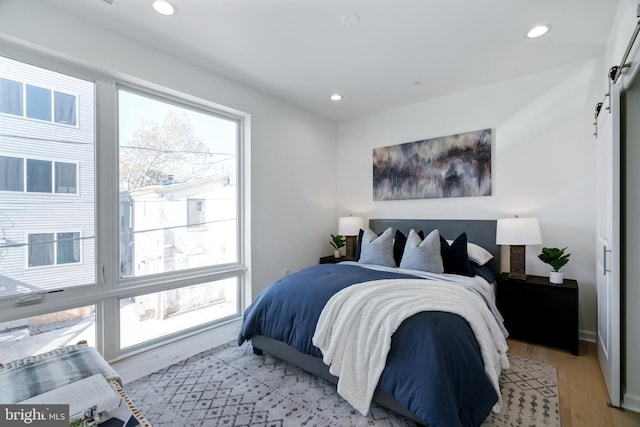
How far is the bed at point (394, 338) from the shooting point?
155 cm

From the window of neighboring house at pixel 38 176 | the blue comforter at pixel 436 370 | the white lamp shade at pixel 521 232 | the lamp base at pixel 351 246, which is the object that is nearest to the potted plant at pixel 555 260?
the white lamp shade at pixel 521 232

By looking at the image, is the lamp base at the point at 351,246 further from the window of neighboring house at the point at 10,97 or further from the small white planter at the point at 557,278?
the window of neighboring house at the point at 10,97

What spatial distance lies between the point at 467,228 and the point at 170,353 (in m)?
3.45

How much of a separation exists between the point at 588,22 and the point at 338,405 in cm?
344

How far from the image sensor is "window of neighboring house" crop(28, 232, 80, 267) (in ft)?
7.09

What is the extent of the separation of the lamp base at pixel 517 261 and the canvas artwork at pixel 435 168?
723 mm

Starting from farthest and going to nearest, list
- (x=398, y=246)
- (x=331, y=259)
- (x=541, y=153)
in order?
(x=331, y=259), (x=398, y=246), (x=541, y=153)

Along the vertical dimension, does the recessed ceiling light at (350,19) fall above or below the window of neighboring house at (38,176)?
above

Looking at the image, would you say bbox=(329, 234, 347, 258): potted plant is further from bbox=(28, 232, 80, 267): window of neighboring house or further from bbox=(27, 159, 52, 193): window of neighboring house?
bbox=(27, 159, 52, 193): window of neighboring house

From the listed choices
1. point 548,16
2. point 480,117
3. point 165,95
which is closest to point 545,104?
point 480,117

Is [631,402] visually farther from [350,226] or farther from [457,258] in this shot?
[350,226]

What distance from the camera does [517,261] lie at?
303 centimetres

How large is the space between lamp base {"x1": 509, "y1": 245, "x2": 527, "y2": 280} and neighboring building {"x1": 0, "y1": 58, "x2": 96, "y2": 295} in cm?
395

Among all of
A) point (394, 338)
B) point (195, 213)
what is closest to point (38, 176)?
point (195, 213)
